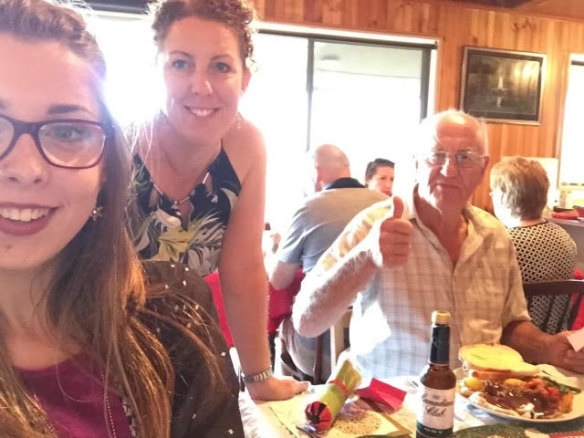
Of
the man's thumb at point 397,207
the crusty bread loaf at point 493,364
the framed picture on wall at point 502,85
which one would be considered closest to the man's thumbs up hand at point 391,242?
the man's thumb at point 397,207

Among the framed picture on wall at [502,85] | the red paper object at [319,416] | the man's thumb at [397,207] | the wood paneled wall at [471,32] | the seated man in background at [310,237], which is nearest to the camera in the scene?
the red paper object at [319,416]

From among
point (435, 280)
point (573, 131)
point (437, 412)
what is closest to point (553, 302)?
point (435, 280)

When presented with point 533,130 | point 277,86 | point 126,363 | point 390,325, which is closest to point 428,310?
point 390,325

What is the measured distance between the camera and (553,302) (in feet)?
6.15

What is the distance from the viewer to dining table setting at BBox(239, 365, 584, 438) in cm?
99

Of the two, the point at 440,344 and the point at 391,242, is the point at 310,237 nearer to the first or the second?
the point at 391,242

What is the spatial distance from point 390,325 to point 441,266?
0.22m

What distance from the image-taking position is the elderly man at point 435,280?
4.75 feet

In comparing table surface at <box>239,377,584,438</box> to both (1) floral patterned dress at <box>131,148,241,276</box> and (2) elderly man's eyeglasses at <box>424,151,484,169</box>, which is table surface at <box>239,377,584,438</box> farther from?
(2) elderly man's eyeglasses at <box>424,151,484,169</box>

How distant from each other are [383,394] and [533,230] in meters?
1.32

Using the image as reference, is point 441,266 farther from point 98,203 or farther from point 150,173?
point 98,203

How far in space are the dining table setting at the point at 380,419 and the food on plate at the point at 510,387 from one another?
0.02m

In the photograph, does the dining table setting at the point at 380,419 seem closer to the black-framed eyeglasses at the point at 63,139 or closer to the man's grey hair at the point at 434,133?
the black-framed eyeglasses at the point at 63,139

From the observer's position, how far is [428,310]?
59.0 inches
